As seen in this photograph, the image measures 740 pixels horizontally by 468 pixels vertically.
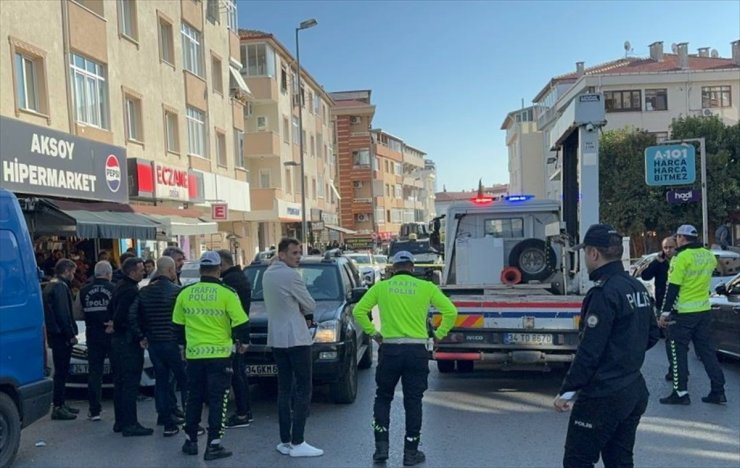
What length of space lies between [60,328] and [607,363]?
19.5 feet

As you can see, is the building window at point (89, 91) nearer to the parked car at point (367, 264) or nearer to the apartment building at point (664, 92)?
the parked car at point (367, 264)

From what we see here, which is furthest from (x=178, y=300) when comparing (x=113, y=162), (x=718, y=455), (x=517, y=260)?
(x=113, y=162)

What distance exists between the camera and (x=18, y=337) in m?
5.84

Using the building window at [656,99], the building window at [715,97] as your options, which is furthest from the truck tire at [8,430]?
the building window at [715,97]

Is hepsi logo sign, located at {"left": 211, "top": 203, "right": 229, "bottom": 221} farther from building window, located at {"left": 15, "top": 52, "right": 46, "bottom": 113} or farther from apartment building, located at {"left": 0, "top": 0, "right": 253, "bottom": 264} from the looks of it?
building window, located at {"left": 15, "top": 52, "right": 46, "bottom": 113}

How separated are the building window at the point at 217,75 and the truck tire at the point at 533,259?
20210 millimetres

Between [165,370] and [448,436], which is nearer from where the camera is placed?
[448,436]

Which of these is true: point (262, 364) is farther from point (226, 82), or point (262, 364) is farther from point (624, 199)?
point (624, 199)

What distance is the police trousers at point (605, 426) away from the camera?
378 centimetres

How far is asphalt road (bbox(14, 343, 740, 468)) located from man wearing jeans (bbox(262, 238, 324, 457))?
0.22 m

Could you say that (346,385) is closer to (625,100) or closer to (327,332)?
(327,332)

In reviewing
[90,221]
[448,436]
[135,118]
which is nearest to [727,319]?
[448,436]

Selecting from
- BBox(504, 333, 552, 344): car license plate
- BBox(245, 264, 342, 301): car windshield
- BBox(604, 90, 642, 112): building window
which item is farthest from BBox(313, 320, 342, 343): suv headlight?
BBox(604, 90, 642, 112): building window

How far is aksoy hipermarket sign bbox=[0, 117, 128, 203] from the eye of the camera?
40.7ft
